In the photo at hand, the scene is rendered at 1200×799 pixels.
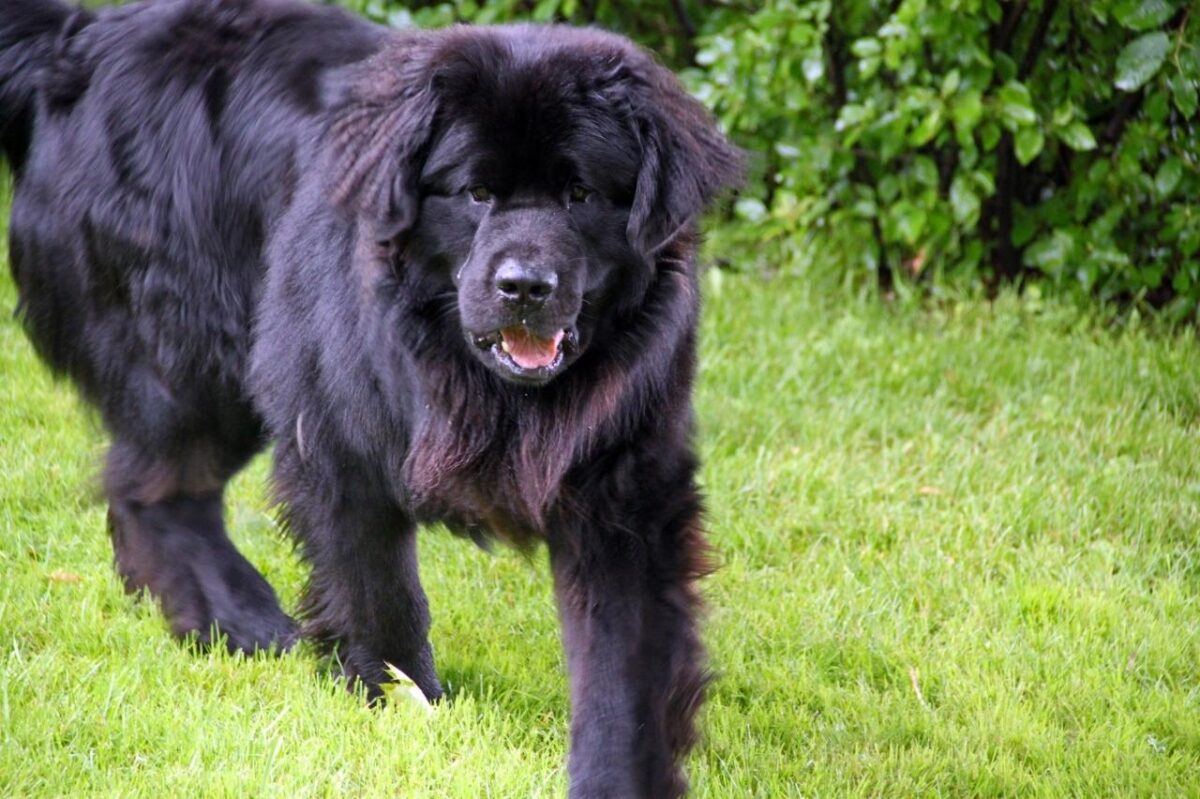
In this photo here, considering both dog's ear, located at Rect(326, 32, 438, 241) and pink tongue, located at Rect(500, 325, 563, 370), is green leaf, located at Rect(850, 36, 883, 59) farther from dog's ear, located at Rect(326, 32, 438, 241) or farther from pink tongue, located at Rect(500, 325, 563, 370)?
pink tongue, located at Rect(500, 325, 563, 370)

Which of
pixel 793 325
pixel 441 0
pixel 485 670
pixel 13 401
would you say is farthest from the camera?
pixel 441 0

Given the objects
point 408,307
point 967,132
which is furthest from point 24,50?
point 967,132

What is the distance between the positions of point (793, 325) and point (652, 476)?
2.90 meters

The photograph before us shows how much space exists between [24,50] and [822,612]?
257 cm

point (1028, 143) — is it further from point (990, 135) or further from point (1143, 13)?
point (1143, 13)

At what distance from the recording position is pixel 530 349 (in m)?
2.90

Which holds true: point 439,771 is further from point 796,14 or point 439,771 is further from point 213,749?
point 796,14

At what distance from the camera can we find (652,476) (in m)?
3.04

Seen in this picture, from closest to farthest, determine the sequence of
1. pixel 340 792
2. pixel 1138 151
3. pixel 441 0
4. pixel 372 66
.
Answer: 1. pixel 340 792
2. pixel 372 66
3. pixel 1138 151
4. pixel 441 0

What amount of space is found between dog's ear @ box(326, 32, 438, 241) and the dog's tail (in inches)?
45.0

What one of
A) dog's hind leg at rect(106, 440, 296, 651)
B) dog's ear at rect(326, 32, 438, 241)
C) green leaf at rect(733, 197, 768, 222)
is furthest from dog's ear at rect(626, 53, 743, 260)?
green leaf at rect(733, 197, 768, 222)

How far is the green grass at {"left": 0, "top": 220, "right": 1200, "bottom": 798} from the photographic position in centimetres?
310

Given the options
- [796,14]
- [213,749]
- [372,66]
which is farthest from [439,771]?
[796,14]

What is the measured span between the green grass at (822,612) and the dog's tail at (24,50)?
81 cm
